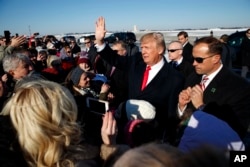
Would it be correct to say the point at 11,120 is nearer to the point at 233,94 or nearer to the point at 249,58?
the point at 233,94

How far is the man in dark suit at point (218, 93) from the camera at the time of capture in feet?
9.31

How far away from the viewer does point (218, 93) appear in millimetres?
3057

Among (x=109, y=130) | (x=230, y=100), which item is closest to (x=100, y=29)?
(x=230, y=100)

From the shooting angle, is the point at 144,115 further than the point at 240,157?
Yes

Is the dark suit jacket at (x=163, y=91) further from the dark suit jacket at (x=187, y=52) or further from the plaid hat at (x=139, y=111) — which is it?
the dark suit jacket at (x=187, y=52)

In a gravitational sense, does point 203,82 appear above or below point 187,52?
above

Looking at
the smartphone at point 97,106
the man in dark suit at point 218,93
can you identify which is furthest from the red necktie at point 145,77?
the smartphone at point 97,106

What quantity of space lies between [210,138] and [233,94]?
155 cm

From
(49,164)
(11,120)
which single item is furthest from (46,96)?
(49,164)

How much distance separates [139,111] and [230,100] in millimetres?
1162

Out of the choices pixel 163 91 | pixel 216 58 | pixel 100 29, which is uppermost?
pixel 100 29

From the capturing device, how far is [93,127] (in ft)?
9.15

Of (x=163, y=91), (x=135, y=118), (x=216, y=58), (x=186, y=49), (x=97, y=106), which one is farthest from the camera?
(x=186, y=49)

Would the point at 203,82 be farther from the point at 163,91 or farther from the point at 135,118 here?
the point at 135,118
